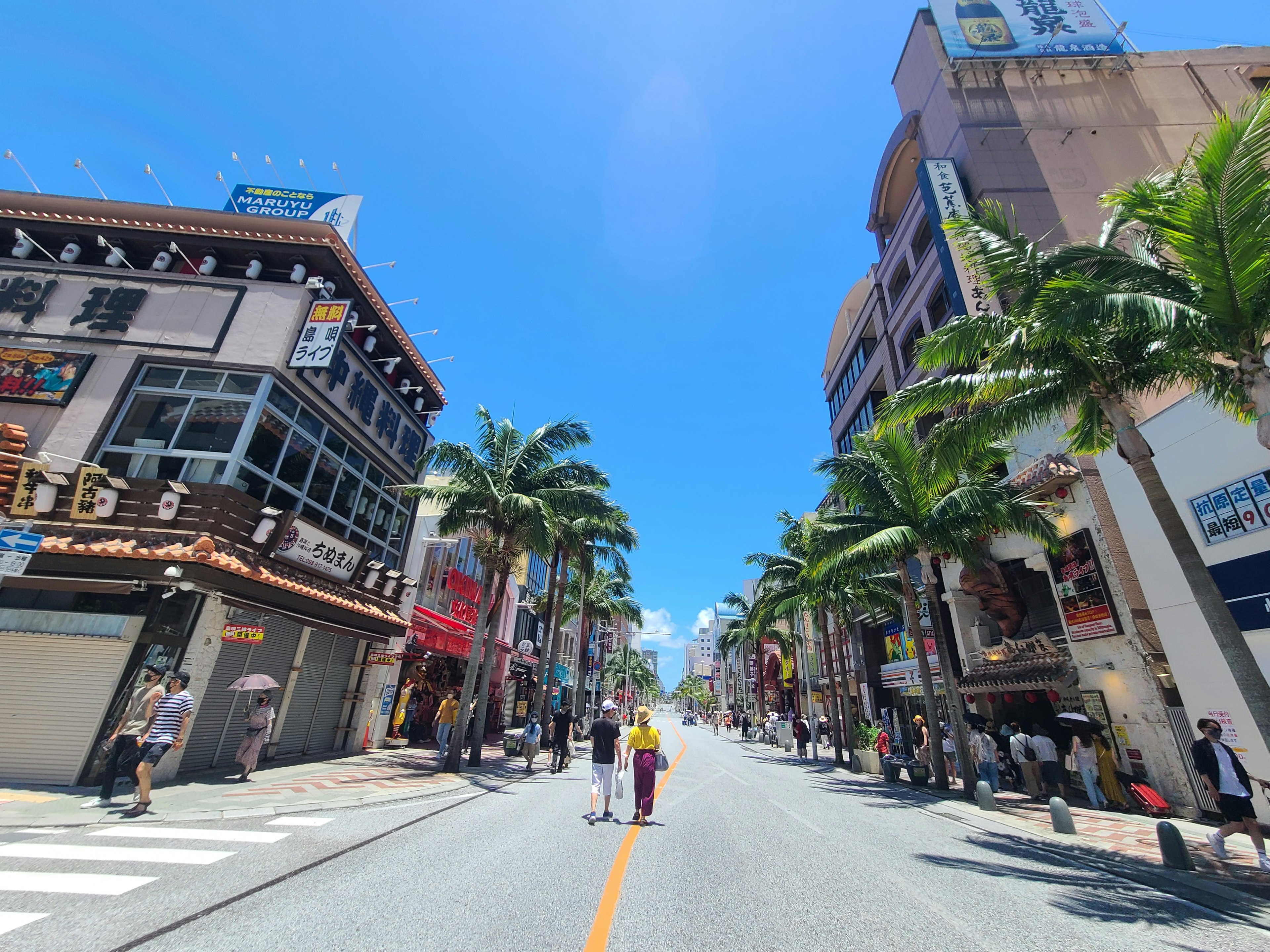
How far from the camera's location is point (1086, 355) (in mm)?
8930

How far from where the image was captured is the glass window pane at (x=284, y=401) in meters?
13.3

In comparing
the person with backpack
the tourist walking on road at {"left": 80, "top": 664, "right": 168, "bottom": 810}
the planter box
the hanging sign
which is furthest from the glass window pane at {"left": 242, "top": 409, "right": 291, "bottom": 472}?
the planter box

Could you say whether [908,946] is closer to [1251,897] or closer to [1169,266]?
[1251,897]

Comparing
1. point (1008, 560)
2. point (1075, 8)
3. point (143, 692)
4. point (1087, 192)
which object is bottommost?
point (143, 692)

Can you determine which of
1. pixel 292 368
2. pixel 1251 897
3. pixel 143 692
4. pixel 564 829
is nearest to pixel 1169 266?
pixel 1251 897

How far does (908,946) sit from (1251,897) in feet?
16.0

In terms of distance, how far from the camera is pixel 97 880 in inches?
195

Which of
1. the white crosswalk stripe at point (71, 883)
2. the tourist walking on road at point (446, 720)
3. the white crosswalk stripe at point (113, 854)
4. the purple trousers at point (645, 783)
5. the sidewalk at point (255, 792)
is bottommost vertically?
the white crosswalk stripe at point (71, 883)

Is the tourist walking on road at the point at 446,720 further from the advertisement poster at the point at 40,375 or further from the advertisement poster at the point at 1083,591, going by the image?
the advertisement poster at the point at 1083,591

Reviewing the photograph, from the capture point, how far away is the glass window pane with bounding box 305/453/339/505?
1488 cm

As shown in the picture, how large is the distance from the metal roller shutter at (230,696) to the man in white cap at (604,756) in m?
8.39

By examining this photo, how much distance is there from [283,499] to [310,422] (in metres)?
2.23

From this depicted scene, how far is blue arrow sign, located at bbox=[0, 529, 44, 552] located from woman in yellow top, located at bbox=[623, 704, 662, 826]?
8.57m

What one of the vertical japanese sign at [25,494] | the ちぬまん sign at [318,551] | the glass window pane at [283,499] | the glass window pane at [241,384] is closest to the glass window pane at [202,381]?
the glass window pane at [241,384]
